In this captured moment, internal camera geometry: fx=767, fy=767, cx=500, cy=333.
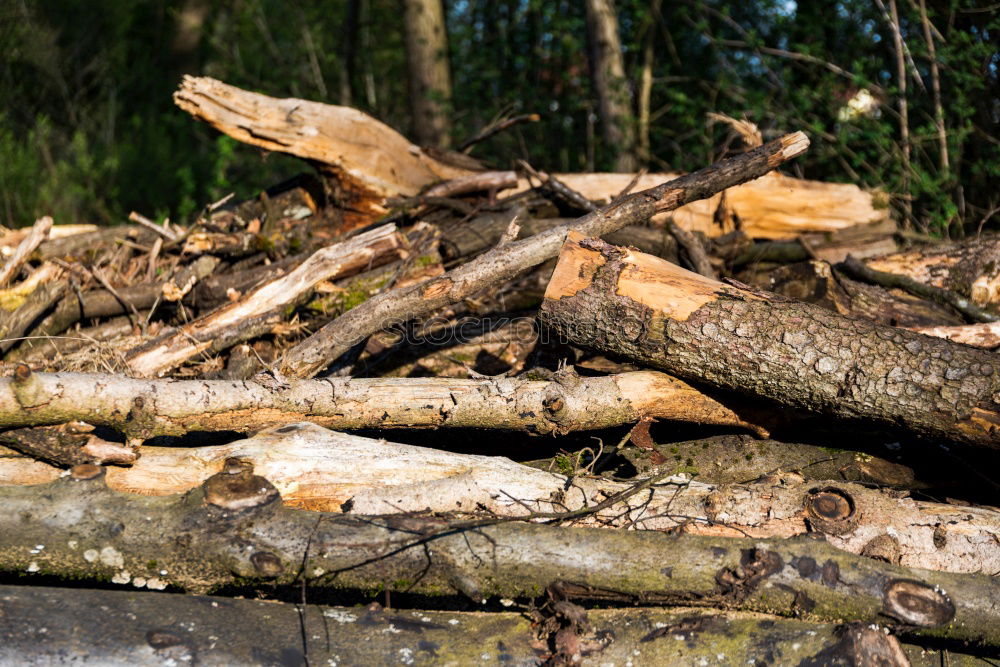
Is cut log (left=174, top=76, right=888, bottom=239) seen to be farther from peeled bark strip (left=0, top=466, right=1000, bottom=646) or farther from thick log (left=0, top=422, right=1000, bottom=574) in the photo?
peeled bark strip (left=0, top=466, right=1000, bottom=646)

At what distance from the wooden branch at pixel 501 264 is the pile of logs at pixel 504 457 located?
1 cm

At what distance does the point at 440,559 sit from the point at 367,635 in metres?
0.34

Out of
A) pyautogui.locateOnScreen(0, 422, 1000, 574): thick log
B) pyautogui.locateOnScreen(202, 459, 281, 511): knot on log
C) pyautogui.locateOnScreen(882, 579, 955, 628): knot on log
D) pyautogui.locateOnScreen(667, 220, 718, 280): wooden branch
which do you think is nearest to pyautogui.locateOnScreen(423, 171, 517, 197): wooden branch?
pyautogui.locateOnScreen(667, 220, 718, 280): wooden branch

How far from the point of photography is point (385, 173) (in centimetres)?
520

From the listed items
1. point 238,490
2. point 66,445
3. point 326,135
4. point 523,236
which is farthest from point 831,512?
point 326,135

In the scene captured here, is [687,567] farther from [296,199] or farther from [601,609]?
[296,199]

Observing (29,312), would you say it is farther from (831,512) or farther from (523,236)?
(831,512)

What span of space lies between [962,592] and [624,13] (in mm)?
8800

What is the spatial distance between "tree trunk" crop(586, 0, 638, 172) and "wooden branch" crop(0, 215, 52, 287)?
5664 millimetres

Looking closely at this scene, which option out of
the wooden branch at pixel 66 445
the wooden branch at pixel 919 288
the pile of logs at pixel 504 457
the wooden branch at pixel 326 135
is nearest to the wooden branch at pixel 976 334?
the pile of logs at pixel 504 457

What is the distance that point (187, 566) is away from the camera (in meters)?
2.58

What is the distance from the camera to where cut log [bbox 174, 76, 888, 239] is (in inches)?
180

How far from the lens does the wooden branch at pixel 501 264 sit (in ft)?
12.0

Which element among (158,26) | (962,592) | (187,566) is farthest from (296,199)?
(158,26)
